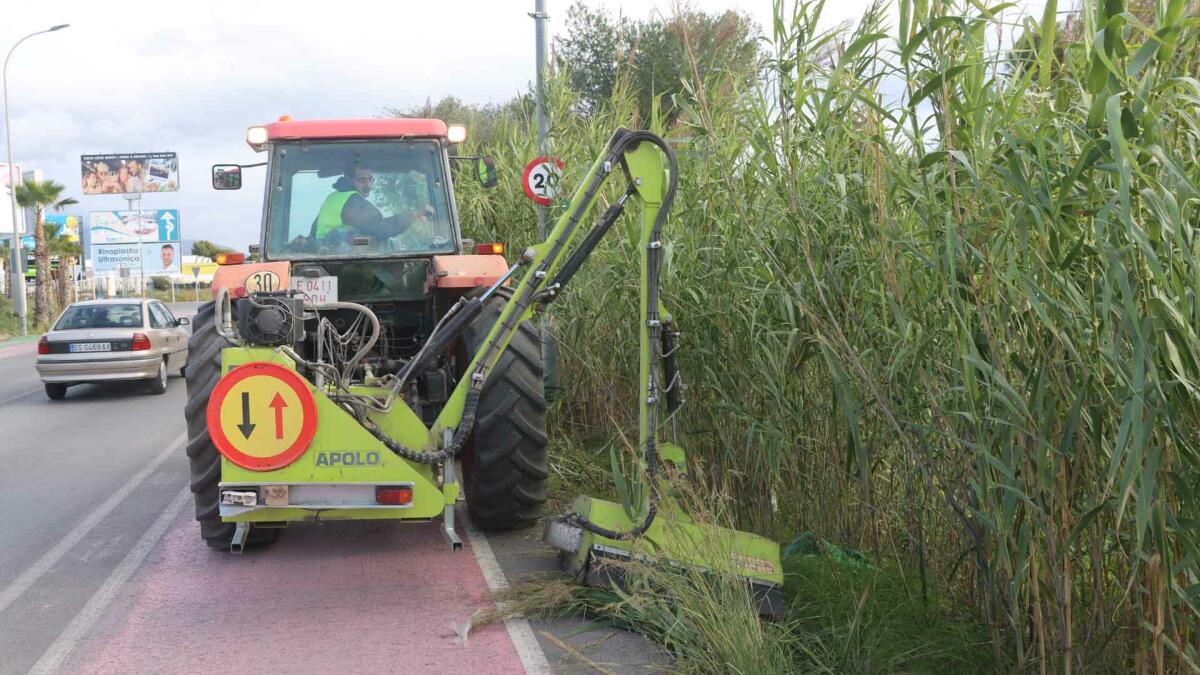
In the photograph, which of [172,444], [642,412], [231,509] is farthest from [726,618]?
[172,444]

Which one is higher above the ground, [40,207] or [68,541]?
[40,207]

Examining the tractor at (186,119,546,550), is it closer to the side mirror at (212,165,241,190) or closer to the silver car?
the side mirror at (212,165,241,190)

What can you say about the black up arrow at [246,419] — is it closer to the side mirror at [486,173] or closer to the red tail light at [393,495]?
the red tail light at [393,495]

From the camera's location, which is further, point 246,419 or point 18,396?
point 18,396

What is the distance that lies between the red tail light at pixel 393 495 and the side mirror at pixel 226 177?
3.84m

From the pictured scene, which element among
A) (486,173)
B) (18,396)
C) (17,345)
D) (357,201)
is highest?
(486,173)

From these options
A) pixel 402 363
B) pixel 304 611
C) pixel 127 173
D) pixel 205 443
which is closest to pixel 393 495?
pixel 304 611

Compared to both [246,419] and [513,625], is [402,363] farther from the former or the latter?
[513,625]

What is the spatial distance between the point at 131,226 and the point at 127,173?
9.66ft

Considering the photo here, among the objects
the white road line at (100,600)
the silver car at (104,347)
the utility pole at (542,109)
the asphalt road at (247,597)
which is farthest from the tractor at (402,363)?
the silver car at (104,347)

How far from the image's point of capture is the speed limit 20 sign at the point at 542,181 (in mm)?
10180

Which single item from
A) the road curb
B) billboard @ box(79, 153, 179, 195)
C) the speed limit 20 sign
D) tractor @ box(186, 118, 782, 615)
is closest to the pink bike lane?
tractor @ box(186, 118, 782, 615)

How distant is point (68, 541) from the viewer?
7.30 metres

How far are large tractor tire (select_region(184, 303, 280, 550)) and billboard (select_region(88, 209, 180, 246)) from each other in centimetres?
5764
